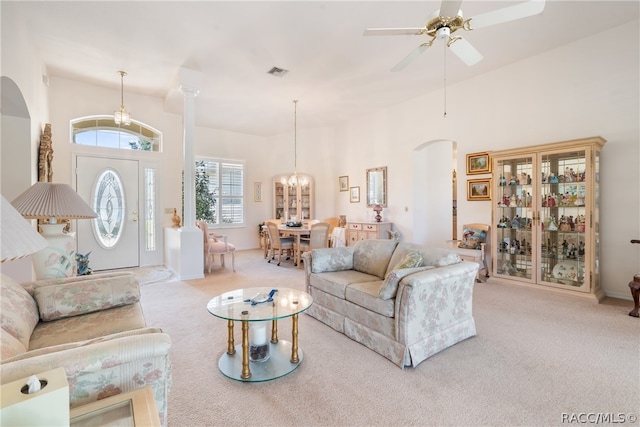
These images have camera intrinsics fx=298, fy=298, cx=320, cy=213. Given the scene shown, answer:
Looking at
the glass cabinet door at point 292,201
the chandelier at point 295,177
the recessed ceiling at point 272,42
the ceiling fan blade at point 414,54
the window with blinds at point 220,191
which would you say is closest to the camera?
the ceiling fan blade at point 414,54

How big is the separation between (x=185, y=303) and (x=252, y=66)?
343 centimetres

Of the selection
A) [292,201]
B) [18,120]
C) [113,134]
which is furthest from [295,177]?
[18,120]

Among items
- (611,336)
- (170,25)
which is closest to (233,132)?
(170,25)

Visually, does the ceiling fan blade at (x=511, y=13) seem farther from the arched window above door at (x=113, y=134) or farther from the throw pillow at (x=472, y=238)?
the arched window above door at (x=113, y=134)

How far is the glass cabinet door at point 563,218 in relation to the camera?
12.5 ft

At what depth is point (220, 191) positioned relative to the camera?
7676 millimetres

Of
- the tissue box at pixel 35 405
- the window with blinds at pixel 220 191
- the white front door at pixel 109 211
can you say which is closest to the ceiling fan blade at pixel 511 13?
the tissue box at pixel 35 405

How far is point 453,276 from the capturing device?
245 cm

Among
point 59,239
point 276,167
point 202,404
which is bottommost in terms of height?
point 202,404

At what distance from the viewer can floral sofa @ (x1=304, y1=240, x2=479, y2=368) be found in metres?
2.23

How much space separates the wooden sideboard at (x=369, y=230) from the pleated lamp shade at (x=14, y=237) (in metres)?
5.58

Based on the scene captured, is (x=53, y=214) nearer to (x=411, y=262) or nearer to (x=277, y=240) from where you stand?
(x=411, y=262)

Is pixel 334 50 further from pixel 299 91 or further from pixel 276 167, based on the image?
pixel 276 167

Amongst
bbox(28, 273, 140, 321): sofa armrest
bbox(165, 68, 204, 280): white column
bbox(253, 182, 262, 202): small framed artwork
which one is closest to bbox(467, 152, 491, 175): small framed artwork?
bbox(165, 68, 204, 280): white column
